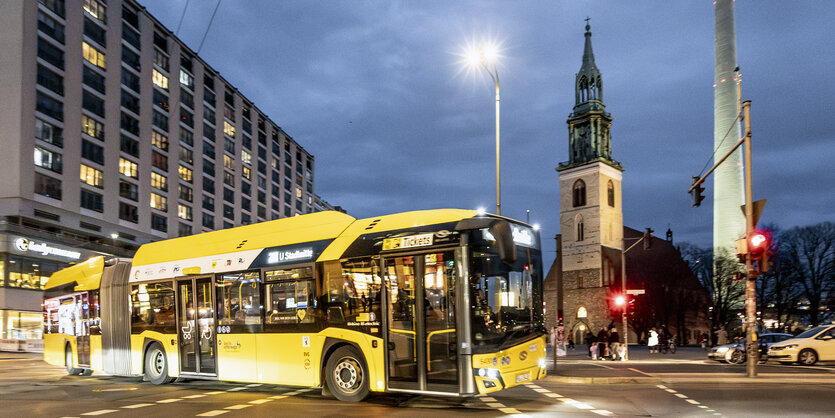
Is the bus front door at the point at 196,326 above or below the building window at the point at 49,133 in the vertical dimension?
below

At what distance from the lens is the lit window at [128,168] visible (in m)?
63.3

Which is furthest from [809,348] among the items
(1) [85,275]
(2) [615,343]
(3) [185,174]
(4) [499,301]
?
(3) [185,174]

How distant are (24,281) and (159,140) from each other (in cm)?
2304

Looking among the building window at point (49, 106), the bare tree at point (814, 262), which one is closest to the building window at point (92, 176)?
the building window at point (49, 106)

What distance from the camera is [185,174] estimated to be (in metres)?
75.6

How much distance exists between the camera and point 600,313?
252 ft

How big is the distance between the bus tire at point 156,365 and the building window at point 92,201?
4692 cm

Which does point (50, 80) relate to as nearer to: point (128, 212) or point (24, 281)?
point (128, 212)

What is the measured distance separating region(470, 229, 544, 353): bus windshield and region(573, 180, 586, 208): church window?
233ft

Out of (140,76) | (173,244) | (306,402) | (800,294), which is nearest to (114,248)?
(140,76)

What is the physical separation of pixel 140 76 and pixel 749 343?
62.5 metres

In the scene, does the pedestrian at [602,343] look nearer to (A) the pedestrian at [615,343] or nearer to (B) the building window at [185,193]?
(A) the pedestrian at [615,343]

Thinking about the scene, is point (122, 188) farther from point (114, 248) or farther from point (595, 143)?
point (595, 143)

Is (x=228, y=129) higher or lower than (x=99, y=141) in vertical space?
higher
